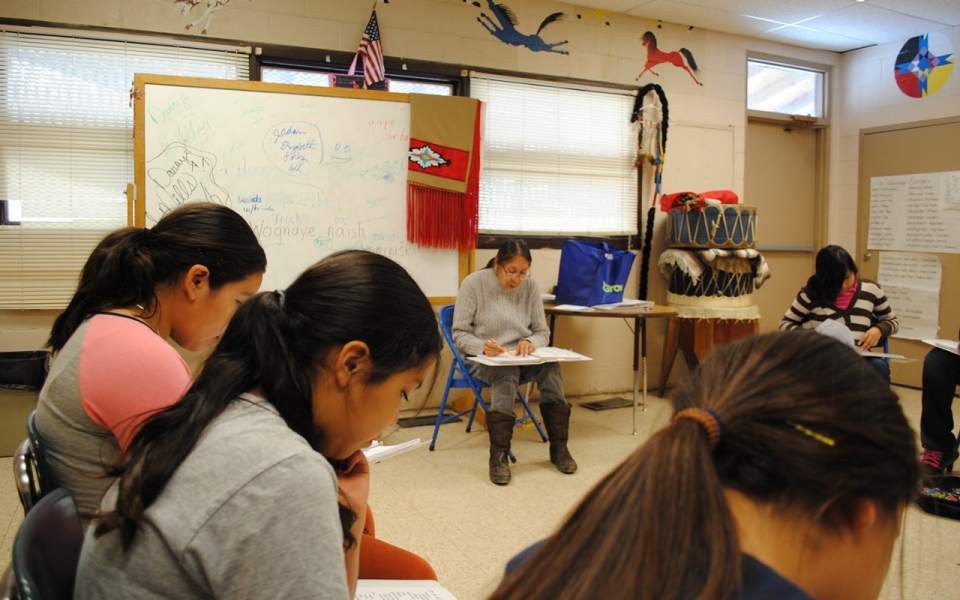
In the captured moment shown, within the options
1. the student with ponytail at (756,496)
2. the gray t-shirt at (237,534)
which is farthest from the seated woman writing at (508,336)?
the student with ponytail at (756,496)

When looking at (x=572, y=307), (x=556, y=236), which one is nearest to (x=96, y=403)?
(x=572, y=307)

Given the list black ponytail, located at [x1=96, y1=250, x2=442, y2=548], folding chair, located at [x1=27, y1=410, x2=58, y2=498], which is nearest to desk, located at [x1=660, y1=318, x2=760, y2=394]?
black ponytail, located at [x1=96, y1=250, x2=442, y2=548]

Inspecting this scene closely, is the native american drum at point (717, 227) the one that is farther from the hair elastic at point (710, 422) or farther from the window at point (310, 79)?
the hair elastic at point (710, 422)

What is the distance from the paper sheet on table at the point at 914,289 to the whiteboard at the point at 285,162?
11.9ft

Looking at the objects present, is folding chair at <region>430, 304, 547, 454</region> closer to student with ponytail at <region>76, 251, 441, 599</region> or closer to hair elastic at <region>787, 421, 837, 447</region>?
student with ponytail at <region>76, 251, 441, 599</region>

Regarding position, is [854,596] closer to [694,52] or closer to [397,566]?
[397,566]

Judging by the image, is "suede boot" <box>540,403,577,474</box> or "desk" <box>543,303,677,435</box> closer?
"suede boot" <box>540,403,577,474</box>

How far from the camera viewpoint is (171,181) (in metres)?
3.33

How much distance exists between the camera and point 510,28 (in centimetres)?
432

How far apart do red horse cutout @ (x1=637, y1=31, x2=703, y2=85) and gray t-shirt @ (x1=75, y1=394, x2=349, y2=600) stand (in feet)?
14.8

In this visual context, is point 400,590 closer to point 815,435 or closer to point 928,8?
point 815,435

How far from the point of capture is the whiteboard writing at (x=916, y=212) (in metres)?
4.87

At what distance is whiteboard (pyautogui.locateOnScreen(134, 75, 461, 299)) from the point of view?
332 cm

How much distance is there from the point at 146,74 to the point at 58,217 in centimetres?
85
